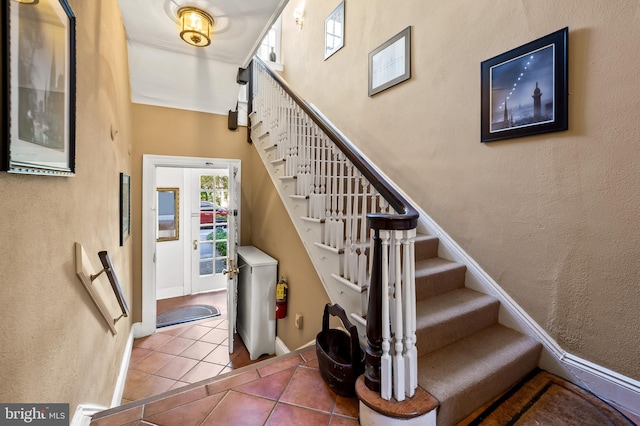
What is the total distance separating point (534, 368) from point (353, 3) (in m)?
3.91

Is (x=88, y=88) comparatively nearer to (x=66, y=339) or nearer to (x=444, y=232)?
(x=66, y=339)

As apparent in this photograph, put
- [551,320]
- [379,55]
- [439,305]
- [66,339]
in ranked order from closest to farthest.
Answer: [66,339], [551,320], [439,305], [379,55]

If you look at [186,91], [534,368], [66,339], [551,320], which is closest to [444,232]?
[551,320]

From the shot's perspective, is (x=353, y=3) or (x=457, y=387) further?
(x=353, y=3)

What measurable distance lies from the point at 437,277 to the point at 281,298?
5.17 feet

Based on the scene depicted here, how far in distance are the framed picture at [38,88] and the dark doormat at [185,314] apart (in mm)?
3262

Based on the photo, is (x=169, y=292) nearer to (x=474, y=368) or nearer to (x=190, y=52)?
(x=190, y=52)

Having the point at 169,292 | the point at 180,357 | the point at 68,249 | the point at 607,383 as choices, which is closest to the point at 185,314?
the point at 169,292

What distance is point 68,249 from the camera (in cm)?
115

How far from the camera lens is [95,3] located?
1.55 m

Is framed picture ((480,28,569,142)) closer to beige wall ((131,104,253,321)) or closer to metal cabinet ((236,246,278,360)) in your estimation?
metal cabinet ((236,246,278,360))

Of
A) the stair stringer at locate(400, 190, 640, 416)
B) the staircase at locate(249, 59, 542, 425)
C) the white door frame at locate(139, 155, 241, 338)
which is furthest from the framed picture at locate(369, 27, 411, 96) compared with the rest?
the white door frame at locate(139, 155, 241, 338)

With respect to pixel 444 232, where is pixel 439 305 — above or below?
below

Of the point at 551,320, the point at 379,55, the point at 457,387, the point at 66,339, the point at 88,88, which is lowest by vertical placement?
the point at 457,387
